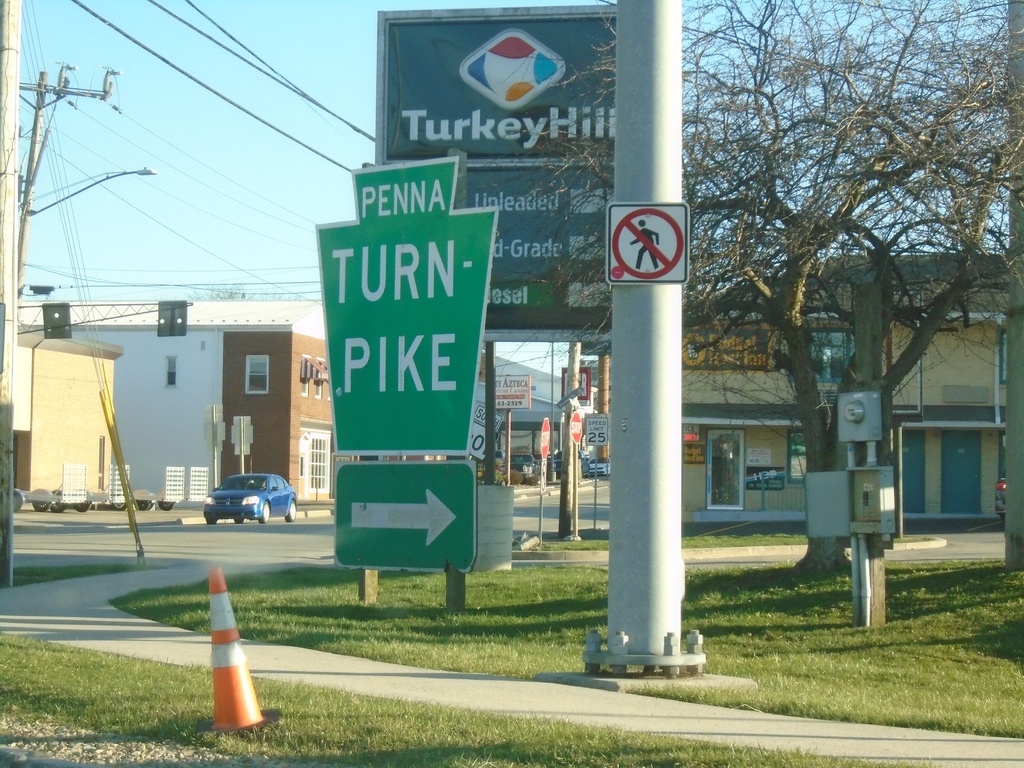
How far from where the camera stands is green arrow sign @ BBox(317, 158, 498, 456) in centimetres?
719

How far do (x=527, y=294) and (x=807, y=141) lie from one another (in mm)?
4567

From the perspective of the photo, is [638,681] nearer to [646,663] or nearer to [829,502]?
[646,663]

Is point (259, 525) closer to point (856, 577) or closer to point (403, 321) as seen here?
point (856, 577)

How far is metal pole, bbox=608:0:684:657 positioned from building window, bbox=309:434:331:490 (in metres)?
49.5

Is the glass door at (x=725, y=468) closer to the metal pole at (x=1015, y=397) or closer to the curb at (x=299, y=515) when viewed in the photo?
the curb at (x=299, y=515)

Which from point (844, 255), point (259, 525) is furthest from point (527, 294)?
point (259, 525)

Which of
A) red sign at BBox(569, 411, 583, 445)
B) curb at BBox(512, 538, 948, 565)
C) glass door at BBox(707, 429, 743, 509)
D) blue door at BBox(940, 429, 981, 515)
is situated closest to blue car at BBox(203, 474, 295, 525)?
glass door at BBox(707, 429, 743, 509)

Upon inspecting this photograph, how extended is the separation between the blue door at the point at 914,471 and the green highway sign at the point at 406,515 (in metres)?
31.5

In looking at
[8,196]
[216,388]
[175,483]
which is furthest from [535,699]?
[216,388]

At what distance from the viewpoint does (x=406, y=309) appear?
24.3 ft

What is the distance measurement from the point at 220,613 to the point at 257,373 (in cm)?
4797

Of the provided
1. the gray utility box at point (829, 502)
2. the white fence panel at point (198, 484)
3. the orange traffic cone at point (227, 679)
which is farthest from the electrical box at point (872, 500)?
the white fence panel at point (198, 484)

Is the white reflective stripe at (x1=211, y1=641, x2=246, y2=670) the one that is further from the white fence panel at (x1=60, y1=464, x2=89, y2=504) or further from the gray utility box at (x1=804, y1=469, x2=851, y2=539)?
the white fence panel at (x1=60, y1=464, x2=89, y2=504)

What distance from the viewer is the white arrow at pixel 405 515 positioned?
731 cm
